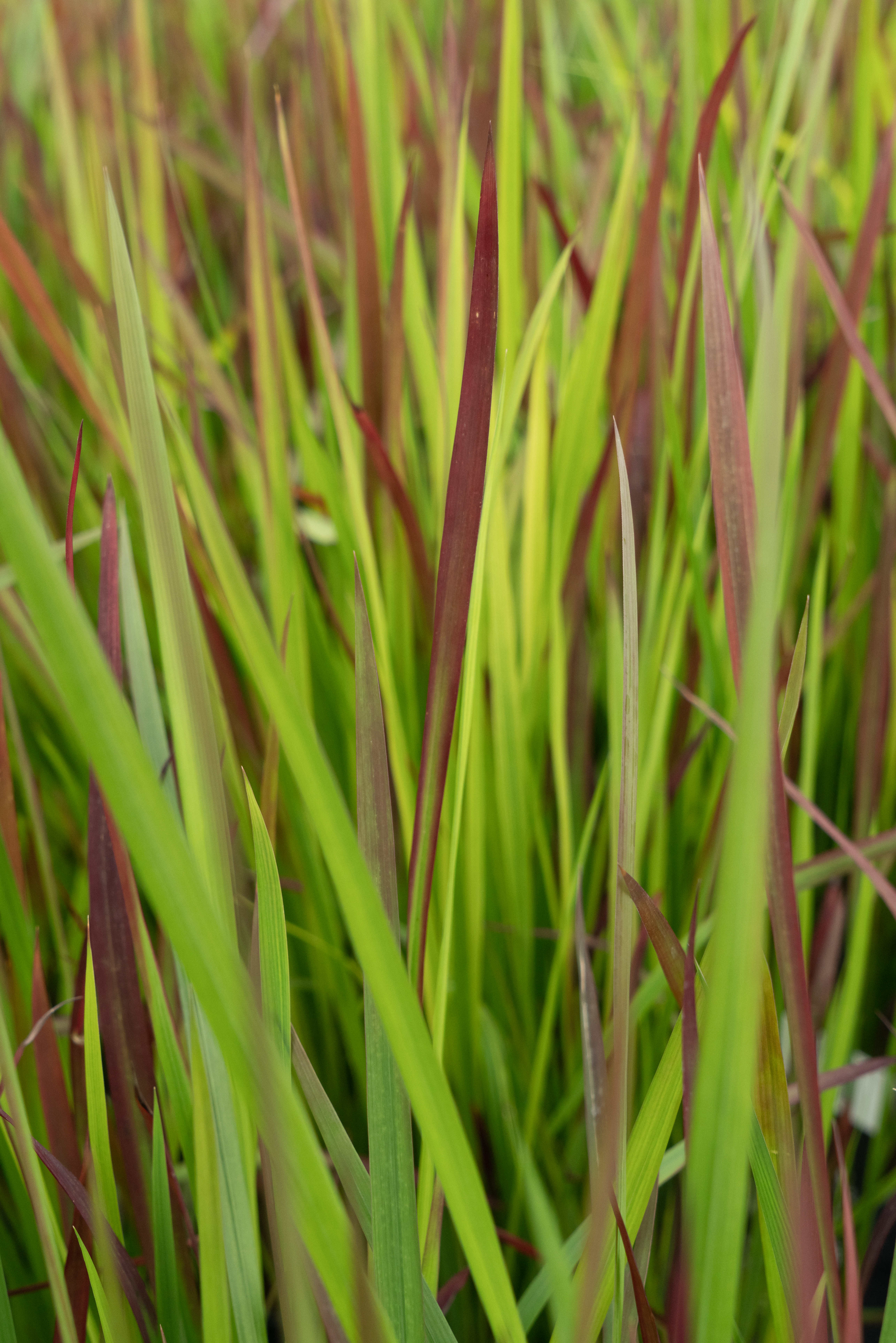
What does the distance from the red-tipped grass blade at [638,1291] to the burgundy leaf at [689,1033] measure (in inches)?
0.8

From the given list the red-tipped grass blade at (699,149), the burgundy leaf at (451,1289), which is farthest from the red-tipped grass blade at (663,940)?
the red-tipped grass blade at (699,149)

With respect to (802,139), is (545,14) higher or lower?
higher

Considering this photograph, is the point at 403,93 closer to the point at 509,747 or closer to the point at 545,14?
the point at 545,14

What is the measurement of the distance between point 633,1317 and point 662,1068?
57 millimetres

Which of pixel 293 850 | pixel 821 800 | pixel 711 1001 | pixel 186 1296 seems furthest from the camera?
pixel 821 800

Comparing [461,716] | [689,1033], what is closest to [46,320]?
[461,716]

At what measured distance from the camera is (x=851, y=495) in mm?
468

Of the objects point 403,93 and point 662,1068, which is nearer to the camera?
point 662,1068

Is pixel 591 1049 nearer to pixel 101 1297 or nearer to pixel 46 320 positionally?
pixel 101 1297

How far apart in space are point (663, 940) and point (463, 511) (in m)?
0.10

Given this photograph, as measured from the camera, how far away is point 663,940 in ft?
0.68

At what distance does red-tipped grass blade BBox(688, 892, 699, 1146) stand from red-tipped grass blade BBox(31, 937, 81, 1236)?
171mm

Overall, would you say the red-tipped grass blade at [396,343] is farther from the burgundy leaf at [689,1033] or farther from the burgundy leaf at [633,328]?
the burgundy leaf at [689,1033]

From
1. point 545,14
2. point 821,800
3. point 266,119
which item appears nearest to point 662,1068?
point 821,800
